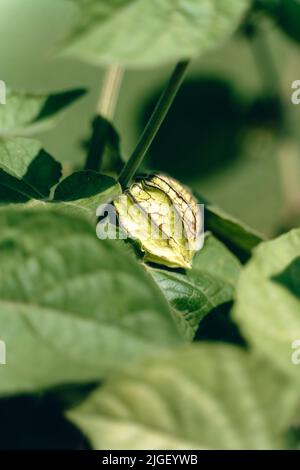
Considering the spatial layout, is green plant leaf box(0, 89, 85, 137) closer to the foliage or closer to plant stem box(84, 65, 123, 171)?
the foliage

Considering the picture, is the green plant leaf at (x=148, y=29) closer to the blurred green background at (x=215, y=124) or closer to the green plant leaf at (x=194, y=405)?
the green plant leaf at (x=194, y=405)

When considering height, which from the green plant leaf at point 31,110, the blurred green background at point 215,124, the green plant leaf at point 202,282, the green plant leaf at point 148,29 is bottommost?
the blurred green background at point 215,124

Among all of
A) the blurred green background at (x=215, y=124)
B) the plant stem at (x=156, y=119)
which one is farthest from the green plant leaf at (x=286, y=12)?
the blurred green background at (x=215, y=124)

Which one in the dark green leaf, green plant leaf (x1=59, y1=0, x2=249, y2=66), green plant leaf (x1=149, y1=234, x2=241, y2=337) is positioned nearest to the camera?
green plant leaf (x1=59, y1=0, x2=249, y2=66)

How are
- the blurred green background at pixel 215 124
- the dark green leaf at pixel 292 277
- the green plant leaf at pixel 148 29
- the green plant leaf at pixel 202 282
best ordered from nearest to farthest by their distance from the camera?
the green plant leaf at pixel 148 29, the dark green leaf at pixel 292 277, the green plant leaf at pixel 202 282, the blurred green background at pixel 215 124

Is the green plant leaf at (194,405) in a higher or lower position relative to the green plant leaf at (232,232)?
higher

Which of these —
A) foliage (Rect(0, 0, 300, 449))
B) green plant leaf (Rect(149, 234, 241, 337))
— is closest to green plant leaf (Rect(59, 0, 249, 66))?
foliage (Rect(0, 0, 300, 449))
